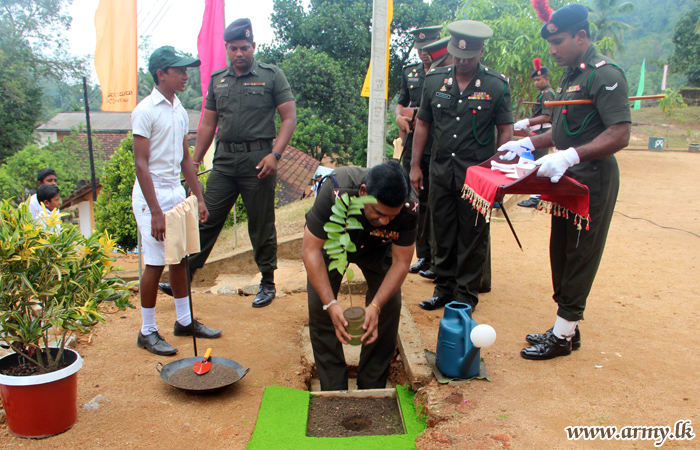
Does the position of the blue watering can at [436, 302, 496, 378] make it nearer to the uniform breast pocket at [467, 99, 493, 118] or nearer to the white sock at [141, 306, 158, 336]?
the uniform breast pocket at [467, 99, 493, 118]

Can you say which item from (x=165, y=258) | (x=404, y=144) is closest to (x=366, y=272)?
(x=165, y=258)

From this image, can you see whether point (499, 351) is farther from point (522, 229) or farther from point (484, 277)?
point (522, 229)

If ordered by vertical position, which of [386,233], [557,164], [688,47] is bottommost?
[386,233]

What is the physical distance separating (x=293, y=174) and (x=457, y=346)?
36.3 ft

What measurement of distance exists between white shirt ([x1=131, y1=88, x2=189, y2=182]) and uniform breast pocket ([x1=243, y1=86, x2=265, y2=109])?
776 millimetres

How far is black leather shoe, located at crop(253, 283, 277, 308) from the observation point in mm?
4348

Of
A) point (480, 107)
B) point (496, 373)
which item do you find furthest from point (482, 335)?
point (480, 107)

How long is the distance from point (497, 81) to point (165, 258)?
265 cm

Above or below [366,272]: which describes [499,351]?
below

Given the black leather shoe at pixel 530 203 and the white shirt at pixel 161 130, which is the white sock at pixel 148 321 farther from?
the black leather shoe at pixel 530 203

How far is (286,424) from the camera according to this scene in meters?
2.69

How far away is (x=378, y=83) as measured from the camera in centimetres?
473

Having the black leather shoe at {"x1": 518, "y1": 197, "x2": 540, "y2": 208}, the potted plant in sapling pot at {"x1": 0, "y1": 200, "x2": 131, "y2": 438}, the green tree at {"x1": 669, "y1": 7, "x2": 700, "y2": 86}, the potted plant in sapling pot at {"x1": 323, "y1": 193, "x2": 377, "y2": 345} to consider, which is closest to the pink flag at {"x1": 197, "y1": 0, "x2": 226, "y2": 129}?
the potted plant in sapling pot at {"x1": 0, "y1": 200, "x2": 131, "y2": 438}

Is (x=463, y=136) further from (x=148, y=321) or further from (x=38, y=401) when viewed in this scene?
(x=38, y=401)
